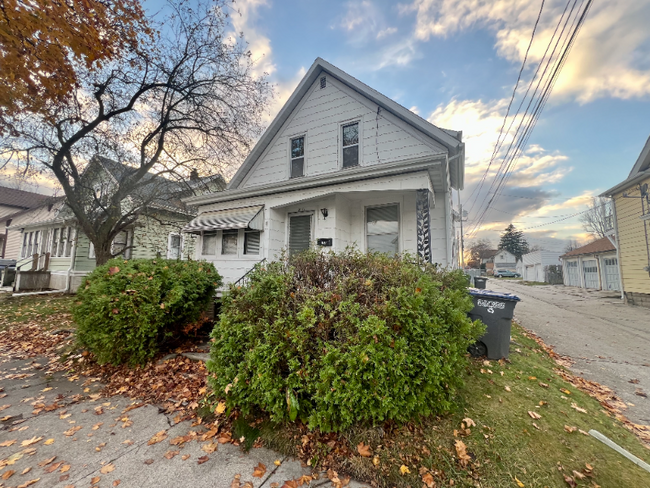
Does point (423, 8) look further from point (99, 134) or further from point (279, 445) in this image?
point (99, 134)

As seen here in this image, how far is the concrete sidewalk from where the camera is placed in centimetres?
217

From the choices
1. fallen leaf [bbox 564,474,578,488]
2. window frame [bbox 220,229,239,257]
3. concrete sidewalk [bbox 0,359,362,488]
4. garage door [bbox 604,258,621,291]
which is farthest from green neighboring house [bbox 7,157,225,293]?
garage door [bbox 604,258,621,291]

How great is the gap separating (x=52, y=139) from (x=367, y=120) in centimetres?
1090

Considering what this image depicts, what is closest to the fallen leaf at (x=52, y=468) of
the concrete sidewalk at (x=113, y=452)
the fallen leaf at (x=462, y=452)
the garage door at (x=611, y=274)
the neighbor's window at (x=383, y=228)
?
the concrete sidewalk at (x=113, y=452)

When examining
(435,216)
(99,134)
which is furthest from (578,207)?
(99,134)

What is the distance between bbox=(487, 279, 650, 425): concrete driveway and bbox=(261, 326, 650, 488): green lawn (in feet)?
3.24

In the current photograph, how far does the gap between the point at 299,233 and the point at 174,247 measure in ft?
36.0

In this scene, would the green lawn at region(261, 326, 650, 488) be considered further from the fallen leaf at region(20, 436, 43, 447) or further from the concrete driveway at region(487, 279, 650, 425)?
the fallen leaf at region(20, 436, 43, 447)

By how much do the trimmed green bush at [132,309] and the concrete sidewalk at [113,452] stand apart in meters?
0.82

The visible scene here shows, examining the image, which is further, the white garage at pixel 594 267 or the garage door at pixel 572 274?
the garage door at pixel 572 274

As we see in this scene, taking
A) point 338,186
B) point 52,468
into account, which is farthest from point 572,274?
point 52,468

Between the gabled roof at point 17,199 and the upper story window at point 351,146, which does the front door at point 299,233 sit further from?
the gabled roof at point 17,199

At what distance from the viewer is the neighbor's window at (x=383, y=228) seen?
714 cm

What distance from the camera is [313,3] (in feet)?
25.6
